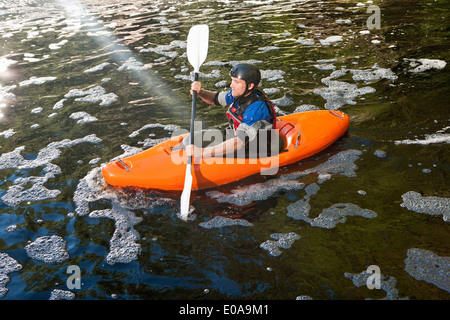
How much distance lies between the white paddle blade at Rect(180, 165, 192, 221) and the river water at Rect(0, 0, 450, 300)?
96 millimetres

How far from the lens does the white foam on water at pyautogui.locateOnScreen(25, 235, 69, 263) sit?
3.26m

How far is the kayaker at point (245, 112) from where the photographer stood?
3.86 meters

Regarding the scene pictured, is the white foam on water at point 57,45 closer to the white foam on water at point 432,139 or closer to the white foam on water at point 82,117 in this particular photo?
the white foam on water at point 82,117

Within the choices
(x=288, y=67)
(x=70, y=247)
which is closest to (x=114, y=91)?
(x=288, y=67)

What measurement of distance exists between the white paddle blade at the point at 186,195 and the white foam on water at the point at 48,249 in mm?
1000

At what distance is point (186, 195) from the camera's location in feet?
12.2

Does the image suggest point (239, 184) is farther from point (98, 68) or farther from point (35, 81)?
point (35, 81)

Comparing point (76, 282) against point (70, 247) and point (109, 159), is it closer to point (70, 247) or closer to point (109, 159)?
point (70, 247)

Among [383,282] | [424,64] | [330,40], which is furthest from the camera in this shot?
[330,40]

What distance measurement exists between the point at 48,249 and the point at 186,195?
1209 millimetres

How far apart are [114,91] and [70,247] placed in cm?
375

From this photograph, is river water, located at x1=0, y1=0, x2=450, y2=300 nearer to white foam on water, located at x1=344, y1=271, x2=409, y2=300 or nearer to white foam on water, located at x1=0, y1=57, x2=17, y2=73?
white foam on water, located at x1=344, y1=271, x2=409, y2=300

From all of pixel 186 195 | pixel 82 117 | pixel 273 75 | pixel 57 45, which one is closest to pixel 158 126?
pixel 82 117

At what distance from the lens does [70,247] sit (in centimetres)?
336
